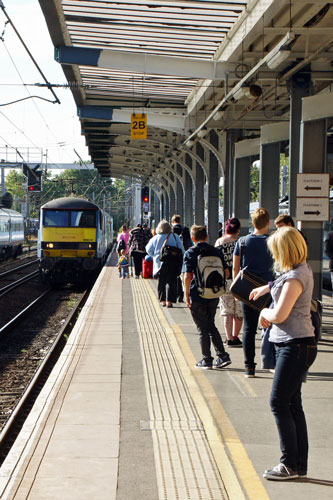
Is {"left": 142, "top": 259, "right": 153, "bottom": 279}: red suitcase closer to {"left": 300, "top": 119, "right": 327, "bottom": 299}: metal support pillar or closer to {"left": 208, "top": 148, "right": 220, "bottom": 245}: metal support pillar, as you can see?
{"left": 208, "top": 148, "right": 220, "bottom": 245}: metal support pillar

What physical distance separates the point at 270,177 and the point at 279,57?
6912 mm

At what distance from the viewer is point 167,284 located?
15469 millimetres

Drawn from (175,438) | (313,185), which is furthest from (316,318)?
(313,185)

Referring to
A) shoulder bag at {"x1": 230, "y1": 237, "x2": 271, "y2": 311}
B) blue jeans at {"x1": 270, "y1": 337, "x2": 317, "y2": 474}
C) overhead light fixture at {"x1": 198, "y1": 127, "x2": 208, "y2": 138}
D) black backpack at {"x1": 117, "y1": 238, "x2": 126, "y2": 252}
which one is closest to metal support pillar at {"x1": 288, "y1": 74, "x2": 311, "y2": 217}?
shoulder bag at {"x1": 230, "y1": 237, "x2": 271, "y2": 311}

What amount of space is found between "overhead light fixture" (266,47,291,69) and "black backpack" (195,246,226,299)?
300cm

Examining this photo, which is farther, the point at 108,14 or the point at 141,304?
the point at 141,304

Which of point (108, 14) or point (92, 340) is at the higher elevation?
point (108, 14)

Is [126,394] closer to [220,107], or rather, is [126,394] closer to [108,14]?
[108,14]

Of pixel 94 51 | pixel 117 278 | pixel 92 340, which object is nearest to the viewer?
pixel 92 340

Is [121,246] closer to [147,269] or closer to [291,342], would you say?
[147,269]

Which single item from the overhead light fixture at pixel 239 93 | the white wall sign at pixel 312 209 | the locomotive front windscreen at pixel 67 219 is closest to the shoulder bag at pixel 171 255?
the overhead light fixture at pixel 239 93

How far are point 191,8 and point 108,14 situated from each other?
1.58m

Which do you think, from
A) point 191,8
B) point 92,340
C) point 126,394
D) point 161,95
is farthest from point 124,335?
point 161,95

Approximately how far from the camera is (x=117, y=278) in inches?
934
